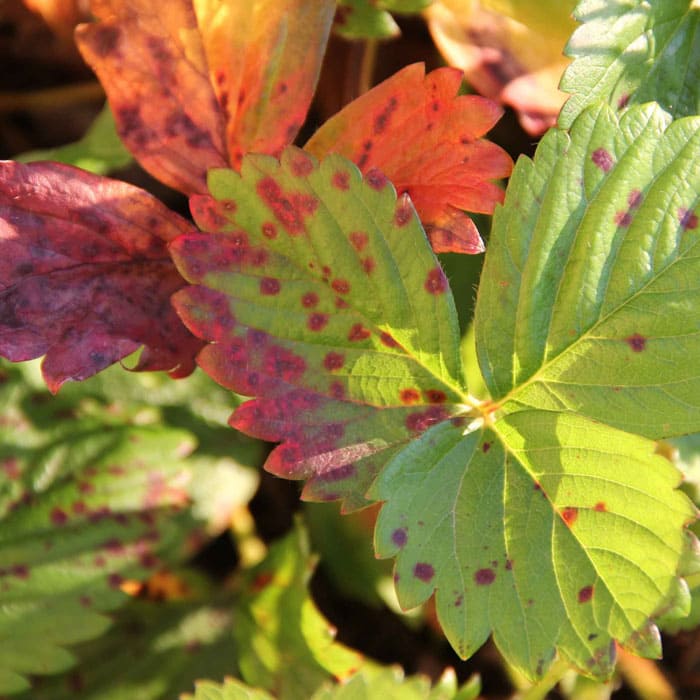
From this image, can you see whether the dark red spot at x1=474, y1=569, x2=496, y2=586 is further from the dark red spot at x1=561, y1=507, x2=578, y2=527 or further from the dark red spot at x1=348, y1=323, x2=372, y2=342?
the dark red spot at x1=348, y1=323, x2=372, y2=342

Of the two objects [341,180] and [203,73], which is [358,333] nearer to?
[341,180]

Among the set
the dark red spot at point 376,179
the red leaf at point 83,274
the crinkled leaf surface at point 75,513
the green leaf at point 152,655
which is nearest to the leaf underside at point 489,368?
the dark red spot at point 376,179

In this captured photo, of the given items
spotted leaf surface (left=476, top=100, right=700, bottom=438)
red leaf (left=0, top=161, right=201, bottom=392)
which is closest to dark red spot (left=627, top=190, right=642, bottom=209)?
spotted leaf surface (left=476, top=100, right=700, bottom=438)

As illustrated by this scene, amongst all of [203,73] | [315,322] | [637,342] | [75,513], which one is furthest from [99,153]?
[637,342]

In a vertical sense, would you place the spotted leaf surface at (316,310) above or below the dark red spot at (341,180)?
below

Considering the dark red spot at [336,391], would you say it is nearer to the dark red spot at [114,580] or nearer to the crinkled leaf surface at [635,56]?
the crinkled leaf surface at [635,56]

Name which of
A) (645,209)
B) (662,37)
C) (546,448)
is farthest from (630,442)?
(662,37)
